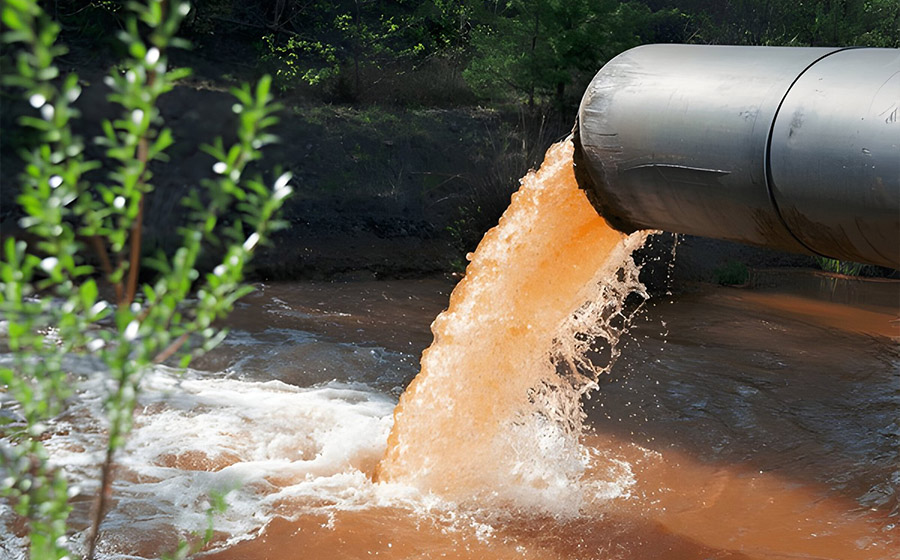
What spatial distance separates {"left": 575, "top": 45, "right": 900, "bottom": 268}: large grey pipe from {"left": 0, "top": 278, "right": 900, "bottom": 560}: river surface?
1.19 meters

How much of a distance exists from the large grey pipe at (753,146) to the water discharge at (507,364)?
568mm

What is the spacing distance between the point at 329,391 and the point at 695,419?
181 centimetres

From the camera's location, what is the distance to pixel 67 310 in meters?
1.12

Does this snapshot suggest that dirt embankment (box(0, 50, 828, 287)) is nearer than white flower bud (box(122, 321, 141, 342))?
No

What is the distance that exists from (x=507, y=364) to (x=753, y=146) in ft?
5.49

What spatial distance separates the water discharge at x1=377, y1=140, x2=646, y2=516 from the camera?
3660mm

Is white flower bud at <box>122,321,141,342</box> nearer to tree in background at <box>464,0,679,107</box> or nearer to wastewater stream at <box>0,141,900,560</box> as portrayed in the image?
wastewater stream at <box>0,141,900,560</box>

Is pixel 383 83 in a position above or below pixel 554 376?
above

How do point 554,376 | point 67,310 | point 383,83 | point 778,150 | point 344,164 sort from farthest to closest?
point 383,83 < point 344,164 < point 554,376 < point 778,150 < point 67,310

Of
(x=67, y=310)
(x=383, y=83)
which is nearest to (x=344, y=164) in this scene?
(x=383, y=83)

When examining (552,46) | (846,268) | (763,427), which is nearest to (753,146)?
(763,427)

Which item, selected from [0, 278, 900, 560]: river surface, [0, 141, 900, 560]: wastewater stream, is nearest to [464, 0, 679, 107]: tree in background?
[0, 278, 900, 560]: river surface

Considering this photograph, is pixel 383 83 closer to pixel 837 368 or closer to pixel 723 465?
pixel 837 368

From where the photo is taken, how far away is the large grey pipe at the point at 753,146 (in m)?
2.34
